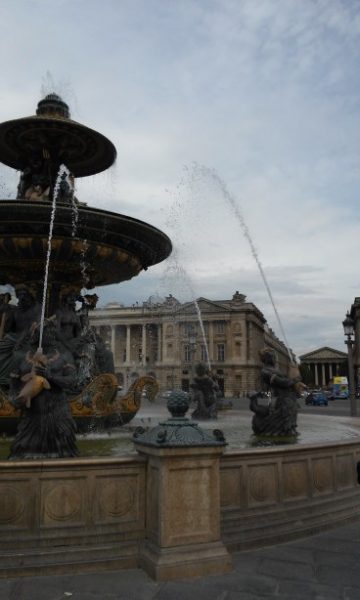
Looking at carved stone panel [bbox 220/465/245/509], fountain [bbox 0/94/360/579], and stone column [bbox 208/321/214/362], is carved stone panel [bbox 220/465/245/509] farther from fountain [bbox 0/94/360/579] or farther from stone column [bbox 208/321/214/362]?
stone column [bbox 208/321/214/362]

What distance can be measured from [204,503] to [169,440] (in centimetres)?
58

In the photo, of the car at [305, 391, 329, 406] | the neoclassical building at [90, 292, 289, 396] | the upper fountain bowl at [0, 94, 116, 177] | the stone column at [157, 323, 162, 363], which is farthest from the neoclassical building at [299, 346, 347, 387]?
the upper fountain bowl at [0, 94, 116, 177]

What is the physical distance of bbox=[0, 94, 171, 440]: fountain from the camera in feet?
28.3

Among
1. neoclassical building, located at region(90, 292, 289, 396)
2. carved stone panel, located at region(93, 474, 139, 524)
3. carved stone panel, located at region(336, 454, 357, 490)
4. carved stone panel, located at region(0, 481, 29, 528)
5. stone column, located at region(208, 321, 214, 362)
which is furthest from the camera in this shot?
stone column, located at region(208, 321, 214, 362)

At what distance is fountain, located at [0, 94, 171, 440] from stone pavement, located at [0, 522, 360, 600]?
148 inches

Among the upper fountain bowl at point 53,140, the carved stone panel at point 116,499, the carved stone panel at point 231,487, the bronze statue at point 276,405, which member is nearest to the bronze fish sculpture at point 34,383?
the carved stone panel at point 116,499

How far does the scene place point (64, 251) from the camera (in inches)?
356

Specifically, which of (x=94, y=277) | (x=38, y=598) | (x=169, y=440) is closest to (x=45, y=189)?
(x=94, y=277)

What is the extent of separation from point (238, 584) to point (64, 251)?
19.8 ft

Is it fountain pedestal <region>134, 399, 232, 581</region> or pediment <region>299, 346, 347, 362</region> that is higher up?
pediment <region>299, 346, 347, 362</region>

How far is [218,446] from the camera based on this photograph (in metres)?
4.58

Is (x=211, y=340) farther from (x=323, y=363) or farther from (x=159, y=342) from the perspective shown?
(x=323, y=363)

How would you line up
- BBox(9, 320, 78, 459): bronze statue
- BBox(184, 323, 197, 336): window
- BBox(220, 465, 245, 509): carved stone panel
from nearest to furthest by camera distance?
BBox(220, 465, 245, 509): carved stone panel → BBox(9, 320, 78, 459): bronze statue → BBox(184, 323, 197, 336): window

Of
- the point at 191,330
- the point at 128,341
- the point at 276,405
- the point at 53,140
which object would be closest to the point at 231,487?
the point at 276,405
